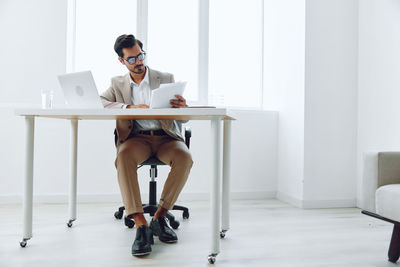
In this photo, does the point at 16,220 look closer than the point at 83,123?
Yes

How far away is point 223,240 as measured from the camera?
212 cm

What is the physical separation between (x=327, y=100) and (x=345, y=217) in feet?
3.39

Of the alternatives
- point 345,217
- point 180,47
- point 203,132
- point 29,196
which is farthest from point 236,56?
point 29,196

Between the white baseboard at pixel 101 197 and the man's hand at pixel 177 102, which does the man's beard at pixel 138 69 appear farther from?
the white baseboard at pixel 101 197

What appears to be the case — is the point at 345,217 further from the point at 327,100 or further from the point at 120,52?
the point at 120,52

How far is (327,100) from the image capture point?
316 cm

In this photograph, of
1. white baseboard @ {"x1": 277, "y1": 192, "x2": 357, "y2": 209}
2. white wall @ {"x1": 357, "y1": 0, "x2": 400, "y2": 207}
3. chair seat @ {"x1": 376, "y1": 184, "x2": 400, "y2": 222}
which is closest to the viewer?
chair seat @ {"x1": 376, "y1": 184, "x2": 400, "y2": 222}

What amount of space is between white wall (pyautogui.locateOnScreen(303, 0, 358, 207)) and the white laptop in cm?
199

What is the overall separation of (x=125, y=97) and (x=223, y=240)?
43.6 inches

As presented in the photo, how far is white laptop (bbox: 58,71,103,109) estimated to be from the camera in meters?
1.75

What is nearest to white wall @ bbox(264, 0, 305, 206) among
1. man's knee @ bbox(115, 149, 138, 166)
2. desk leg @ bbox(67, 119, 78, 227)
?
man's knee @ bbox(115, 149, 138, 166)

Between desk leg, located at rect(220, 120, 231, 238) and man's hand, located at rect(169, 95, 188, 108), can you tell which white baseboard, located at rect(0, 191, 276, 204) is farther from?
man's hand, located at rect(169, 95, 188, 108)

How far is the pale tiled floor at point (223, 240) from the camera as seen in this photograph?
178 cm

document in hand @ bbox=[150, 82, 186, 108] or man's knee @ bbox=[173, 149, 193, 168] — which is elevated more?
document in hand @ bbox=[150, 82, 186, 108]
